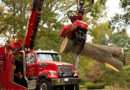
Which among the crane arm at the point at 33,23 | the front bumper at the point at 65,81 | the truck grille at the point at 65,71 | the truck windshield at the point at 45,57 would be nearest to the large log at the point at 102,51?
the front bumper at the point at 65,81

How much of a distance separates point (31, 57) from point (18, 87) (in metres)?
1.65

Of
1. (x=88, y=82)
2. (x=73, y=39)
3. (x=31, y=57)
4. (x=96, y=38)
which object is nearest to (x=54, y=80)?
(x=31, y=57)

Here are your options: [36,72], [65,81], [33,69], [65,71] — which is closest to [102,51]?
[65,81]

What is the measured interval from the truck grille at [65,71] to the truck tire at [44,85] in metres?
0.79

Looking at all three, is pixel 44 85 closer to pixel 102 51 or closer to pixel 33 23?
pixel 33 23

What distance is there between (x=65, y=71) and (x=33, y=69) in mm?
1652

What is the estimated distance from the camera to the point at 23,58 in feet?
40.6

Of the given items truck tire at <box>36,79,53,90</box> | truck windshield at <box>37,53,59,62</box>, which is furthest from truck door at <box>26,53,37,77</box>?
truck tire at <box>36,79,53,90</box>

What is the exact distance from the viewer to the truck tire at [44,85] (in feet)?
36.3

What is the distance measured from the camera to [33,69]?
1219 centimetres

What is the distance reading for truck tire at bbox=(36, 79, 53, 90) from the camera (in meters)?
11.1

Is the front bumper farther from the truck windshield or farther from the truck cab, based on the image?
the truck windshield

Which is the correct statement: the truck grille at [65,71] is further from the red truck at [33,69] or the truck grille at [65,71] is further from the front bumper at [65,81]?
the front bumper at [65,81]

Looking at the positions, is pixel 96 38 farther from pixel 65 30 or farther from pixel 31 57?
pixel 65 30
